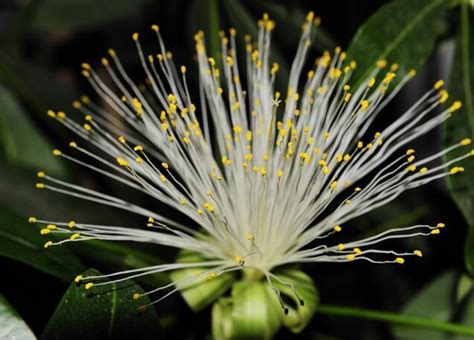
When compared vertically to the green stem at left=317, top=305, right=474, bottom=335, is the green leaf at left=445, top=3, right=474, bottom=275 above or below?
above

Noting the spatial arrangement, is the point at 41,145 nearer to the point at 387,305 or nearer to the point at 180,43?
the point at 180,43

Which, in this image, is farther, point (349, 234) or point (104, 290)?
point (349, 234)

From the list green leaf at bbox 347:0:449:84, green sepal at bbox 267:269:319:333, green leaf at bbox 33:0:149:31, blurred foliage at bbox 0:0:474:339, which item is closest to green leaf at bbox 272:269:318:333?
green sepal at bbox 267:269:319:333

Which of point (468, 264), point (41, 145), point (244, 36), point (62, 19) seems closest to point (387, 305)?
point (468, 264)

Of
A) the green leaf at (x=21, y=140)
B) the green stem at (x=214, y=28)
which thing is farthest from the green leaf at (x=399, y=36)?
the green leaf at (x=21, y=140)

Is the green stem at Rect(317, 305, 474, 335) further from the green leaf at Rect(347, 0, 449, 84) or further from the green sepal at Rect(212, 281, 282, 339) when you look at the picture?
the green leaf at Rect(347, 0, 449, 84)

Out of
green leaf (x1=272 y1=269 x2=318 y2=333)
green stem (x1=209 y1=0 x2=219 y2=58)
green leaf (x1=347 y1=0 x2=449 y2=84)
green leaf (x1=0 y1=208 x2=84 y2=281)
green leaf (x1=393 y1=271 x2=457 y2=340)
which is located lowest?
green leaf (x1=393 y1=271 x2=457 y2=340)

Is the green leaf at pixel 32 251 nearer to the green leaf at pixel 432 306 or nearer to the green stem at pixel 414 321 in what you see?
the green stem at pixel 414 321

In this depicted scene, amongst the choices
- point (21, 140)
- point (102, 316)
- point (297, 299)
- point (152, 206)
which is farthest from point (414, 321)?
point (21, 140)
